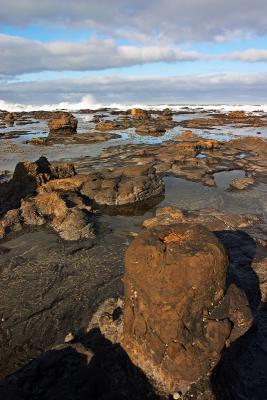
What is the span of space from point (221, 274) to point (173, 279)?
2.60ft

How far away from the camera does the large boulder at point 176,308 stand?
5434 millimetres

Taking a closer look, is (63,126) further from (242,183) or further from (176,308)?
(176,308)

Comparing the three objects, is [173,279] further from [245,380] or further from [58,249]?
[58,249]

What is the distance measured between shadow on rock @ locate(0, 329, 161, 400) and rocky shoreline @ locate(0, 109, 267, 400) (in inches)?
0.6

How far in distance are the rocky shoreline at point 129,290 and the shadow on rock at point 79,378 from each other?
0.05 ft

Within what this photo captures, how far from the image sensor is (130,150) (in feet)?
86.8

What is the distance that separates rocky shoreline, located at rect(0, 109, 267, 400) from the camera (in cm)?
544

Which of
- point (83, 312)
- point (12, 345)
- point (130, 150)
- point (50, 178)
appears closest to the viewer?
point (12, 345)

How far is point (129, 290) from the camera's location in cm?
595

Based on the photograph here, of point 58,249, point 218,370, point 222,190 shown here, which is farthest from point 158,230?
point 222,190

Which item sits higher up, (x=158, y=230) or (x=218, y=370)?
(x=158, y=230)

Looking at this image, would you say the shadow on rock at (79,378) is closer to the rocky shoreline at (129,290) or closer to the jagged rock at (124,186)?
the rocky shoreline at (129,290)

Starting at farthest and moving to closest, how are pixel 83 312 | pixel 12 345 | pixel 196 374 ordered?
pixel 83 312 → pixel 12 345 → pixel 196 374

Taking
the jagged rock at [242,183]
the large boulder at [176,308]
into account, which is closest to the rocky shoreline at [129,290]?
the large boulder at [176,308]
